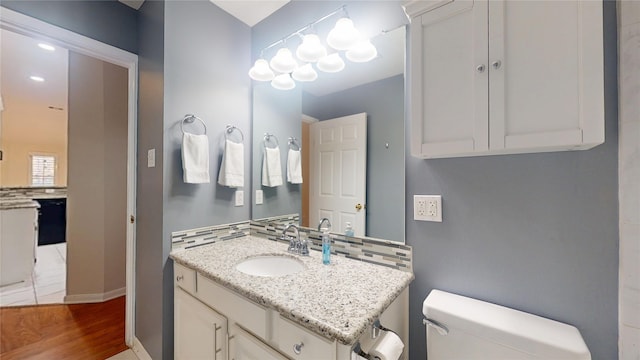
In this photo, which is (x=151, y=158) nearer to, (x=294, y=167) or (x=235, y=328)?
(x=294, y=167)

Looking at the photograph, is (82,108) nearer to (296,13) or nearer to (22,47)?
(22,47)

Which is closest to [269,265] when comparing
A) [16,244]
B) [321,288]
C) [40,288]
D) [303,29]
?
[321,288]

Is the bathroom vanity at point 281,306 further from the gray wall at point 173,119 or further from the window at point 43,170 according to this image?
the window at point 43,170

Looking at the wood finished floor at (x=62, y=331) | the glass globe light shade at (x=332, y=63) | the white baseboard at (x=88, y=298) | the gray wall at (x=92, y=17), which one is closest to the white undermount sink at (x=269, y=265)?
the glass globe light shade at (x=332, y=63)

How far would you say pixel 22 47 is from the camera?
2.53 m

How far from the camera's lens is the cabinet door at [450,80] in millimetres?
853

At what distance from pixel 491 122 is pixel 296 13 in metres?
1.45

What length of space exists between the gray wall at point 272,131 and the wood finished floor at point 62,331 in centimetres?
150

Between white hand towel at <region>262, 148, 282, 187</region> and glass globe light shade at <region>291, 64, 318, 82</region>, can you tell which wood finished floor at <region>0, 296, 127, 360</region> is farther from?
glass globe light shade at <region>291, 64, 318, 82</region>

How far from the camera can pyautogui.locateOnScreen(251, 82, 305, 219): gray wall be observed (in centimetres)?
186

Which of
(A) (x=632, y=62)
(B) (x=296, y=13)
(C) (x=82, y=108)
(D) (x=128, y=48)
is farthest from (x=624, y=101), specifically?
(C) (x=82, y=108)

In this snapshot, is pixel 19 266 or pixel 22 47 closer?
pixel 22 47

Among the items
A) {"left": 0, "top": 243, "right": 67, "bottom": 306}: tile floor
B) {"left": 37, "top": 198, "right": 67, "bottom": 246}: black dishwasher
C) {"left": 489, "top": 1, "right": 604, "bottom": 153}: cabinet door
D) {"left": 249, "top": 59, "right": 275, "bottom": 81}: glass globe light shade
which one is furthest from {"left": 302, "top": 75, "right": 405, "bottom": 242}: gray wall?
{"left": 37, "top": 198, "right": 67, "bottom": 246}: black dishwasher

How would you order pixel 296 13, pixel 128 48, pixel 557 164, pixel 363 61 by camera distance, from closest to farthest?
1. pixel 557 164
2. pixel 363 61
3. pixel 296 13
4. pixel 128 48
